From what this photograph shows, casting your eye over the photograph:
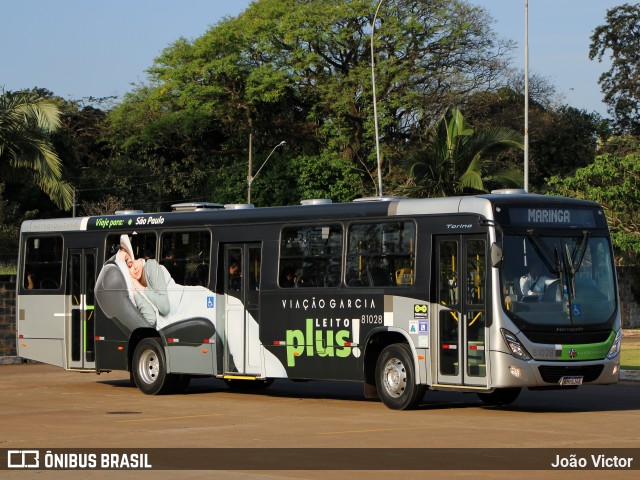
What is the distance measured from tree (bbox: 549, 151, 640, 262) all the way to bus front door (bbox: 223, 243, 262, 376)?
26755 mm

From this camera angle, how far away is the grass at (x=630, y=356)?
2722cm

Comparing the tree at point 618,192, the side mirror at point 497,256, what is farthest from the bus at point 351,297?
the tree at point 618,192

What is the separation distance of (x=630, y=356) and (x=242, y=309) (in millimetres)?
13948

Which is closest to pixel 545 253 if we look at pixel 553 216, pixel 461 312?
pixel 553 216

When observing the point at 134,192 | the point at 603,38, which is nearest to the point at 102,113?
the point at 134,192

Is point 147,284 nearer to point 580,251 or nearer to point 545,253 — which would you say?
point 545,253

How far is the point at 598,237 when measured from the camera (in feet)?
59.3

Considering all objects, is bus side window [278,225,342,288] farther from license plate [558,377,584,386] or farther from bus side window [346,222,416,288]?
license plate [558,377,584,386]

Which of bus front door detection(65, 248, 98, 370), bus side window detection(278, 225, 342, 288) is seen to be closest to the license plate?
bus side window detection(278, 225, 342, 288)

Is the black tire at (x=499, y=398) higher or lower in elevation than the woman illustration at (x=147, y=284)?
lower

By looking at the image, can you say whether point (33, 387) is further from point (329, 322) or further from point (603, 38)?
point (603, 38)

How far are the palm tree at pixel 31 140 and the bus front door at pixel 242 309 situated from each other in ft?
44.5

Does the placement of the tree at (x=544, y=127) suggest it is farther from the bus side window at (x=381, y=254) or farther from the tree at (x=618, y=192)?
the bus side window at (x=381, y=254)

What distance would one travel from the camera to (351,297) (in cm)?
1875
